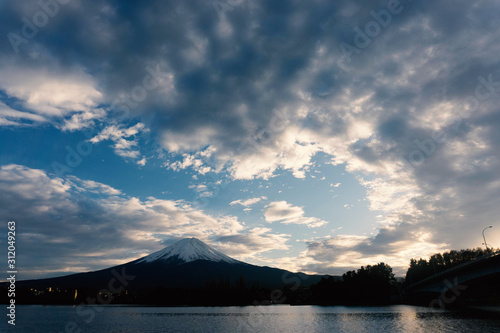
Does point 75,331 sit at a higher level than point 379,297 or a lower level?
higher

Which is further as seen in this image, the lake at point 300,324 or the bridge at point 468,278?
the bridge at point 468,278

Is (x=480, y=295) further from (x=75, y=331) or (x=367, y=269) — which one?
(x=75, y=331)

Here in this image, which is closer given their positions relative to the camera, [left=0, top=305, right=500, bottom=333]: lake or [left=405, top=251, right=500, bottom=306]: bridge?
[left=0, top=305, right=500, bottom=333]: lake

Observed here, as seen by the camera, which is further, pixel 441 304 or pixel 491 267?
pixel 441 304

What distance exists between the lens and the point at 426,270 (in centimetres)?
19700

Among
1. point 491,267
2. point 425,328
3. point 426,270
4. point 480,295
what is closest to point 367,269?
point 426,270

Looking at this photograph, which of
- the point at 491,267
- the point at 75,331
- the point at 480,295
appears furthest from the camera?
the point at 480,295

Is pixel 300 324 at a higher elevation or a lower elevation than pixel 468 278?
lower

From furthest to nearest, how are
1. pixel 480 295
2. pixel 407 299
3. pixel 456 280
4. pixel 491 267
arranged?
1. pixel 407 299
2. pixel 480 295
3. pixel 456 280
4. pixel 491 267

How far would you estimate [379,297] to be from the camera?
185 m

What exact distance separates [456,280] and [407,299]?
315 feet

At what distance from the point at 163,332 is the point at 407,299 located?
172m

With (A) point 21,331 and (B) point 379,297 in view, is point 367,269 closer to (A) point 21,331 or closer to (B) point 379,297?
(B) point 379,297

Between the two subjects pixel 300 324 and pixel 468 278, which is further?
pixel 468 278
